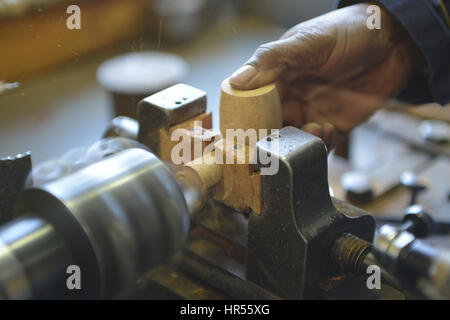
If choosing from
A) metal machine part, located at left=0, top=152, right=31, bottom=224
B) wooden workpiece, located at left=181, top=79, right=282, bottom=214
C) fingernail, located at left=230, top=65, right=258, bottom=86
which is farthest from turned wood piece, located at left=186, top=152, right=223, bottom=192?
metal machine part, located at left=0, top=152, right=31, bottom=224

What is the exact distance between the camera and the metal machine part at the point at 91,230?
1.66 feet

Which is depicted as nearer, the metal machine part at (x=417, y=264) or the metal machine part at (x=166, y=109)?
the metal machine part at (x=417, y=264)

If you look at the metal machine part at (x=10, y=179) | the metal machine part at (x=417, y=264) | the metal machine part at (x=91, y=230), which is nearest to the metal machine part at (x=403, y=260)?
the metal machine part at (x=417, y=264)

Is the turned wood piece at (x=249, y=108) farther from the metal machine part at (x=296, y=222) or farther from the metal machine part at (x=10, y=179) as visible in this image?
the metal machine part at (x=10, y=179)

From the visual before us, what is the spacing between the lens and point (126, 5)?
11.1 ft

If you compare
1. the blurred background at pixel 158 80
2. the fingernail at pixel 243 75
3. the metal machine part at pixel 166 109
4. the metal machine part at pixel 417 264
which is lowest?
the blurred background at pixel 158 80

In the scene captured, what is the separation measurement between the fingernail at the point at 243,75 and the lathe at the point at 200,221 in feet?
0.06

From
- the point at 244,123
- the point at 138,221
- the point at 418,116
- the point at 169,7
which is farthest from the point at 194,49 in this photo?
the point at 138,221

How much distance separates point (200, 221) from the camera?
2.75 ft

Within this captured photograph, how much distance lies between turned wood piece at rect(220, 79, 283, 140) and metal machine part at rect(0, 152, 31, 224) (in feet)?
0.95

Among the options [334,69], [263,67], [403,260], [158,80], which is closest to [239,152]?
[263,67]

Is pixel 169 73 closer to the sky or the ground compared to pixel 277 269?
closer to the ground
